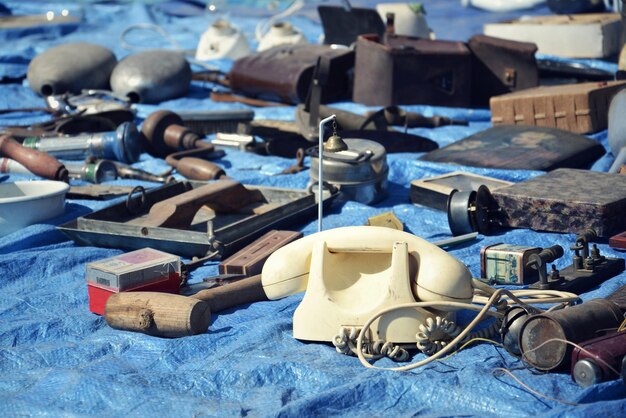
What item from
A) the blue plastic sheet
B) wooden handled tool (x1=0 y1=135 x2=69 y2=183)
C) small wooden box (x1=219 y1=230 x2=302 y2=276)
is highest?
wooden handled tool (x1=0 y1=135 x2=69 y2=183)

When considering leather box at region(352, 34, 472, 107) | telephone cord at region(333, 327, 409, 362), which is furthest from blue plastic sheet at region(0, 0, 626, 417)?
leather box at region(352, 34, 472, 107)

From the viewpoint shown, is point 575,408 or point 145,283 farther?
point 145,283

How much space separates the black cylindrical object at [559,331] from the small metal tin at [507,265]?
1.73 feet

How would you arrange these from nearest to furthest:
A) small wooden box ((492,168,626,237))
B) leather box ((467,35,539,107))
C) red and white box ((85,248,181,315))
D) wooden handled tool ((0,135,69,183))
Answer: red and white box ((85,248,181,315)) → small wooden box ((492,168,626,237)) → wooden handled tool ((0,135,69,183)) → leather box ((467,35,539,107))

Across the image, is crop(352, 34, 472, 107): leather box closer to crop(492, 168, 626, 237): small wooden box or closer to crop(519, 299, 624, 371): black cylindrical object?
crop(492, 168, 626, 237): small wooden box

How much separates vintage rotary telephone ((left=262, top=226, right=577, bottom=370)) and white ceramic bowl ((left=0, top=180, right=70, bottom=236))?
4.71 feet

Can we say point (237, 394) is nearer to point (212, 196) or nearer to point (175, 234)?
point (175, 234)

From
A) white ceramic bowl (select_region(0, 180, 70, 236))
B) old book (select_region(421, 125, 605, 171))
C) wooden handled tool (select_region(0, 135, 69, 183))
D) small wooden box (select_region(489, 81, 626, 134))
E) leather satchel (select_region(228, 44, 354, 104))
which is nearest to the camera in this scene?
white ceramic bowl (select_region(0, 180, 70, 236))

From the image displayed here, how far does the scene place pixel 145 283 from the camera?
2.64 meters

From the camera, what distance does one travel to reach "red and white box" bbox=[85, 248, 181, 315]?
2592mm

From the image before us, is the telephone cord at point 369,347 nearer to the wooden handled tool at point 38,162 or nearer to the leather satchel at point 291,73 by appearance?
the wooden handled tool at point 38,162

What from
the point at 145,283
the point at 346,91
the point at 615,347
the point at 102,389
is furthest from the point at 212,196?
the point at 346,91

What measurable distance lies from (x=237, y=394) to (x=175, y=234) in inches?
A: 44.1

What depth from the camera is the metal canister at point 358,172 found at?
3.62 meters
